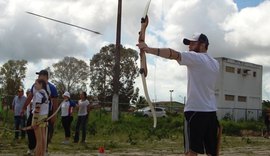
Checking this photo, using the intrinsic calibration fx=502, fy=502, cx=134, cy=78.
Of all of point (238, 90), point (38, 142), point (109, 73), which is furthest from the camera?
point (109, 73)

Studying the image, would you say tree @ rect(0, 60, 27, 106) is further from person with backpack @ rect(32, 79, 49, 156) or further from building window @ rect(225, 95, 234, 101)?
person with backpack @ rect(32, 79, 49, 156)

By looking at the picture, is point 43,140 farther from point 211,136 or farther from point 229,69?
point 229,69

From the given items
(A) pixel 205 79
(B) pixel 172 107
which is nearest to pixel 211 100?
(A) pixel 205 79

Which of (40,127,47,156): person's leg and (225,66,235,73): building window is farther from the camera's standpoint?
(225,66,235,73): building window

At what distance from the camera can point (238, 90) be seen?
44688 millimetres

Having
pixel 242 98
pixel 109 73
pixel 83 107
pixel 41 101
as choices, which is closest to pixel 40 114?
pixel 41 101

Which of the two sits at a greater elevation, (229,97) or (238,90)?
Result: (238,90)

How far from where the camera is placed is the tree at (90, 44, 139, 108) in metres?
70.2

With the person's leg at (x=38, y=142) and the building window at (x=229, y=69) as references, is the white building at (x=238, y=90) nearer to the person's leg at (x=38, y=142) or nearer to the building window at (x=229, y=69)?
the building window at (x=229, y=69)

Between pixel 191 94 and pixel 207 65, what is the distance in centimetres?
40

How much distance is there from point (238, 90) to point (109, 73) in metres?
29.9

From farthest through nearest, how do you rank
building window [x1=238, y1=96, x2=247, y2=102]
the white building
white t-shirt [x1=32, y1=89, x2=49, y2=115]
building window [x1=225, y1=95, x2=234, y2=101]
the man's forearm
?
building window [x1=238, y1=96, x2=247, y2=102] → building window [x1=225, y1=95, x2=234, y2=101] → the white building → white t-shirt [x1=32, y1=89, x2=49, y2=115] → the man's forearm

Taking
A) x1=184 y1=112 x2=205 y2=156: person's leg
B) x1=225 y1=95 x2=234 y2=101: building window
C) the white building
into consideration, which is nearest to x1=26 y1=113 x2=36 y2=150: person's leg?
x1=184 y1=112 x2=205 y2=156: person's leg

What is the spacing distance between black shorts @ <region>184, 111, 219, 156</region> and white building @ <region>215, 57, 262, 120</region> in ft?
112
